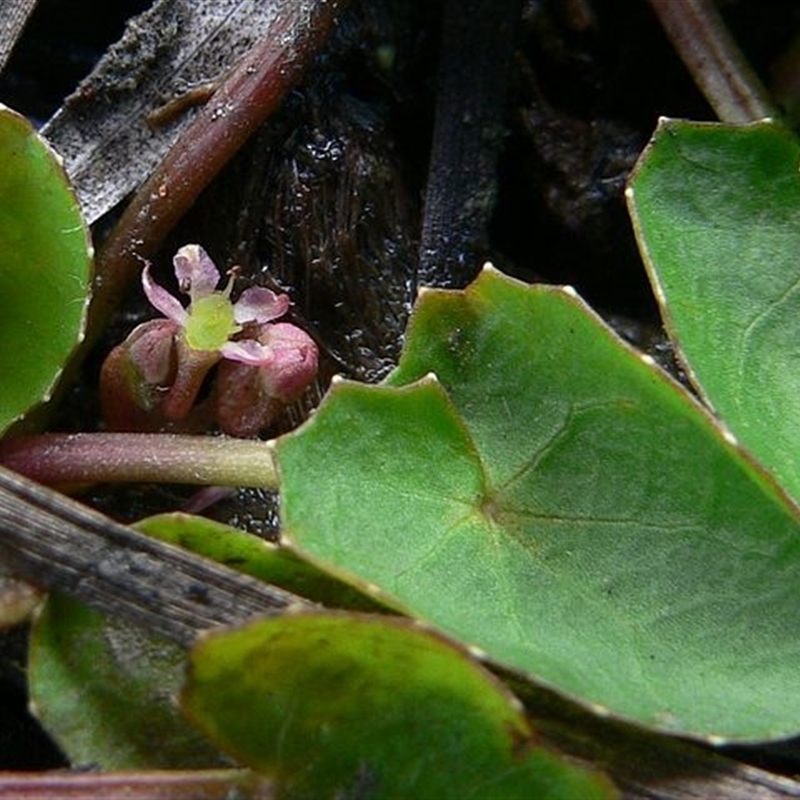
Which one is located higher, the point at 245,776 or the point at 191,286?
the point at 191,286

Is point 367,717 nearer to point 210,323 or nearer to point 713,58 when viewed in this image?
point 210,323

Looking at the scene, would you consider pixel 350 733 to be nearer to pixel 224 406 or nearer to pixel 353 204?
pixel 224 406

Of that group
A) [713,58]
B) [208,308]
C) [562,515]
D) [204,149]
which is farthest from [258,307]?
[713,58]

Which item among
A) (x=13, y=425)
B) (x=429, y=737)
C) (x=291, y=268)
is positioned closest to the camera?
(x=429, y=737)

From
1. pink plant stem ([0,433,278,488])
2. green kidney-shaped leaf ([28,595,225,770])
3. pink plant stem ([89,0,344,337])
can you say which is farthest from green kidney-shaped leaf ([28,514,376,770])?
pink plant stem ([89,0,344,337])

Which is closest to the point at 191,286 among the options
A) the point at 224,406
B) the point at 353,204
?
the point at 224,406

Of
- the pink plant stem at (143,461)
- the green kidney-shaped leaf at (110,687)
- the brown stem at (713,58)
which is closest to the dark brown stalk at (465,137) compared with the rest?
the brown stem at (713,58)

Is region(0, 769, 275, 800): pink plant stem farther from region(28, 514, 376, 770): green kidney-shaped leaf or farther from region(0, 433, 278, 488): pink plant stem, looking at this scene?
region(0, 433, 278, 488): pink plant stem
